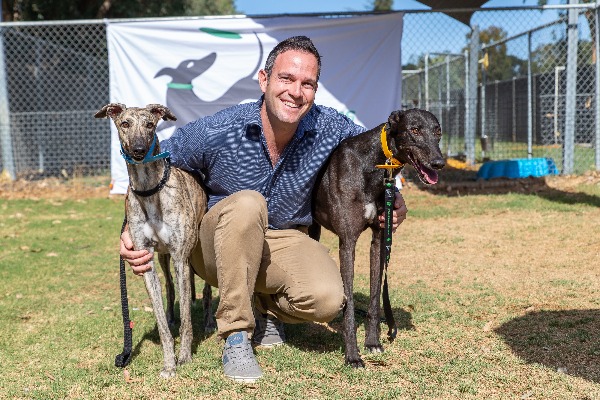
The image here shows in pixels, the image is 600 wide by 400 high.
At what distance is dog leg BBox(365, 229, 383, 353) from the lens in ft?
10.8

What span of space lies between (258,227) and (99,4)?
1346cm

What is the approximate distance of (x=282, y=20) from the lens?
888 centimetres

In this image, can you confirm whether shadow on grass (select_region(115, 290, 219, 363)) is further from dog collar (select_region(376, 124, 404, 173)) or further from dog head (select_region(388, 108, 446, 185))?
dog head (select_region(388, 108, 446, 185))

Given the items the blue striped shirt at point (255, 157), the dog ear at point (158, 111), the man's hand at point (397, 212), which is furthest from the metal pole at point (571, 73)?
the dog ear at point (158, 111)

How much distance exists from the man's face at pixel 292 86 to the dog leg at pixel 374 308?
2.65 ft

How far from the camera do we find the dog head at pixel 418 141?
2976 millimetres

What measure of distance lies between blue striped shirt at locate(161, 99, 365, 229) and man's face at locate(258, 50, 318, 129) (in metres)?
0.17

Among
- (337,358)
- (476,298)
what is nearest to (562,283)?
(476,298)

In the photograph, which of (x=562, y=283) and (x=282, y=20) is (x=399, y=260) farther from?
(x=282, y=20)

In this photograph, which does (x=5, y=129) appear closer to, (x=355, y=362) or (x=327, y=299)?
(x=327, y=299)

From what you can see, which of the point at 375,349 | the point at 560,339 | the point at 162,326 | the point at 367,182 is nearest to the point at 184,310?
the point at 162,326

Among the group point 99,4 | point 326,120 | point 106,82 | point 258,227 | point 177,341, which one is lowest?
point 177,341

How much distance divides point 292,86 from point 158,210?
3.03 ft

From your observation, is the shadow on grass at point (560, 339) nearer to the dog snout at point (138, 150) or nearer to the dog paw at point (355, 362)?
the dog paw at point (355, 362)
